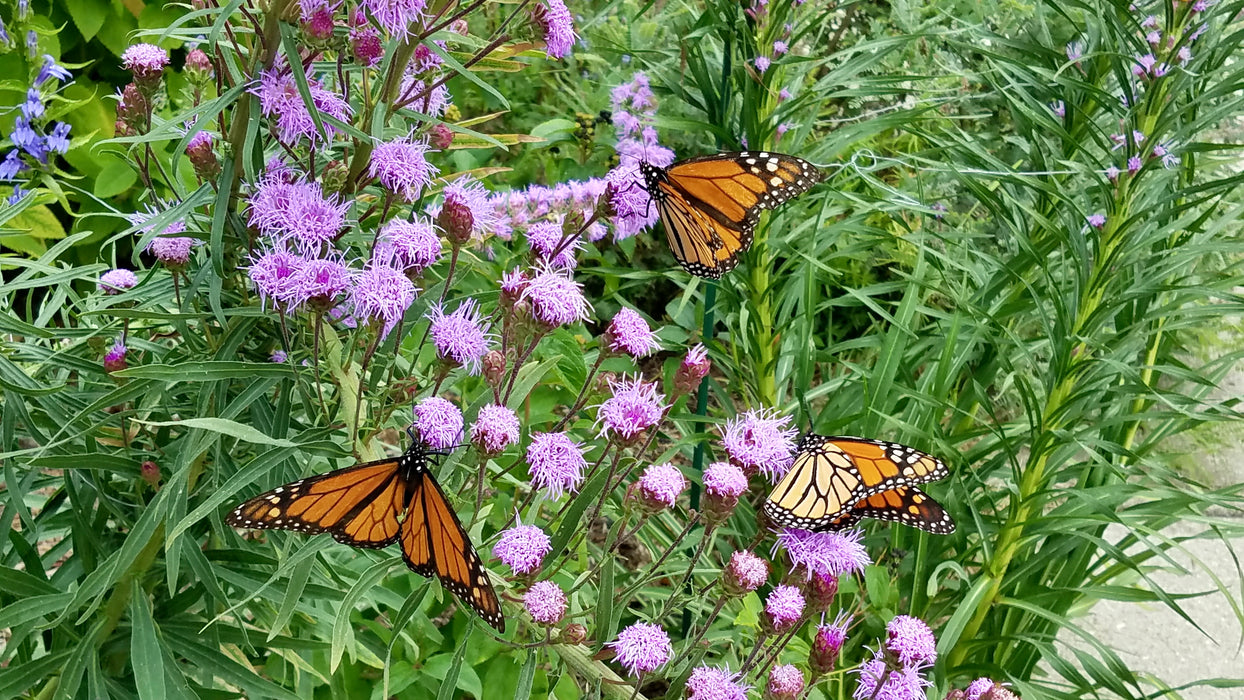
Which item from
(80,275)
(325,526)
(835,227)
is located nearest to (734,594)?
(325,526)

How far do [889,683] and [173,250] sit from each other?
3.80 ft

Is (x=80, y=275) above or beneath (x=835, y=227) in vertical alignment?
beneath

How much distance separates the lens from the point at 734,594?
1.29 meters

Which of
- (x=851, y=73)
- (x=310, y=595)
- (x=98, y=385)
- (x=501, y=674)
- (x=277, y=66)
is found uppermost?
(x=851, y=73)

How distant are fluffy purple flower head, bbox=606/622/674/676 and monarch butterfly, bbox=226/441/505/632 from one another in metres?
0.17

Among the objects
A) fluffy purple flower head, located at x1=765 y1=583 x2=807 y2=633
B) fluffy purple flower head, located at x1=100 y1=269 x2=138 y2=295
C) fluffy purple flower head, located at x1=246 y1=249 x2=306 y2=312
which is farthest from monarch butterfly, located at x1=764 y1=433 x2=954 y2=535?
fluffy purple flower head, located at x1=100 y1=269 x2=138 y2=295

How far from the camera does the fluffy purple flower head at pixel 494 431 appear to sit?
114 cm

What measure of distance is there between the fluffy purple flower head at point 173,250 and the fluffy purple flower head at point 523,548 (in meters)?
0.57

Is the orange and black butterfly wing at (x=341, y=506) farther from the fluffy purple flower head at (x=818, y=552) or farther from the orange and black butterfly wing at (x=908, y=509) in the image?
the orange and black butterfly wing at (x=908, y=509)

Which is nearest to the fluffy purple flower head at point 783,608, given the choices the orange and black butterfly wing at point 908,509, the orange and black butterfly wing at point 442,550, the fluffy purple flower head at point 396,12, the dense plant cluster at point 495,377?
the dense plant cluster at point 495,377

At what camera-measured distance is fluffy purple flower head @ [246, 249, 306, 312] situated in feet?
3.59

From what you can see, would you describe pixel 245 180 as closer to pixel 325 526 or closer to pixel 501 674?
pixel 325 526

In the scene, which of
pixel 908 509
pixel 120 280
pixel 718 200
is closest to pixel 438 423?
pixel 120 280

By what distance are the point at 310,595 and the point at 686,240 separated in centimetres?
111
